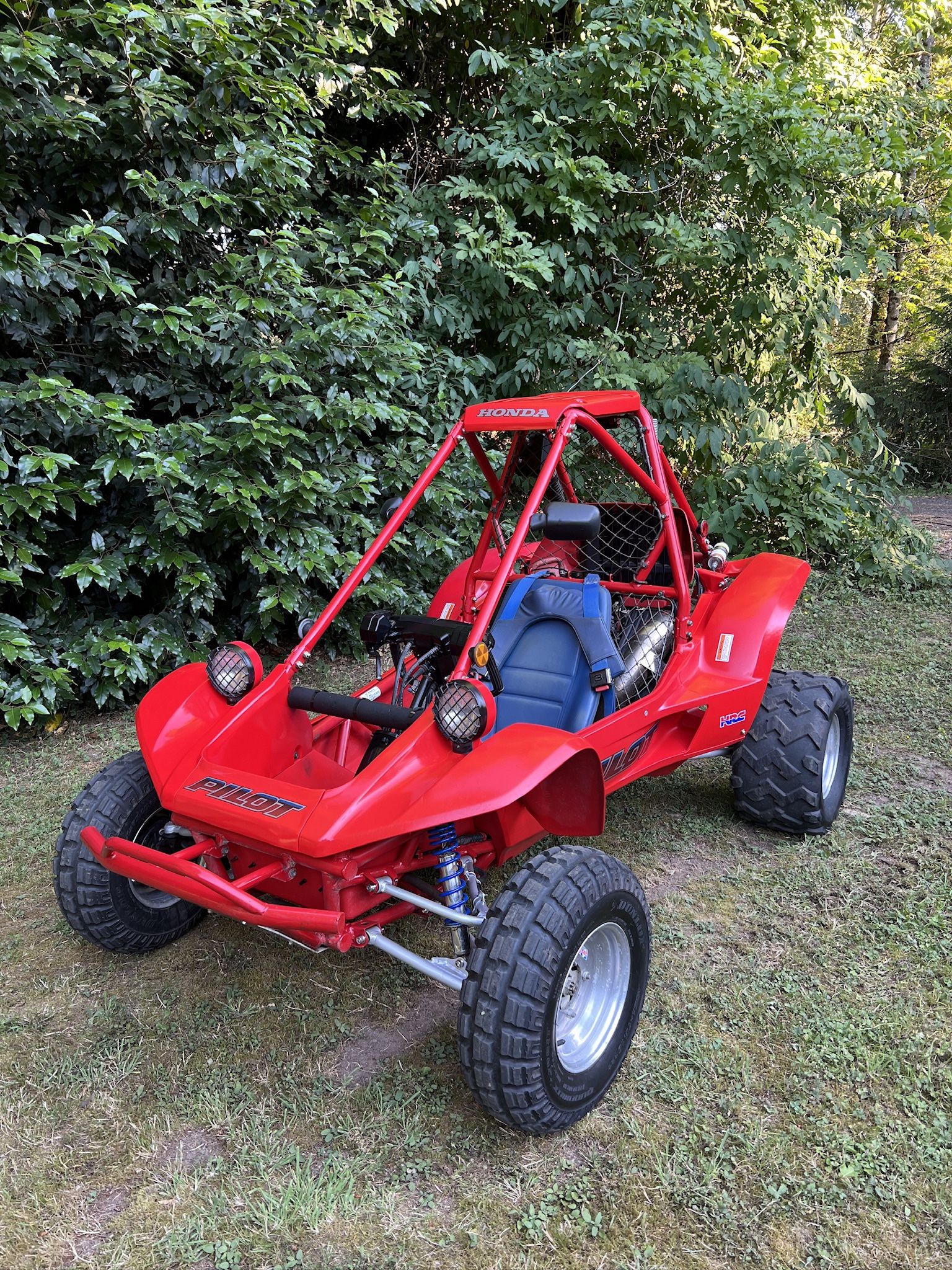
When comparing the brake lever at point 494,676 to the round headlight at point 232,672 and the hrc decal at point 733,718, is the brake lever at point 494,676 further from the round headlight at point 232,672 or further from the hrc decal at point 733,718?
the hrc decal at point 733,718

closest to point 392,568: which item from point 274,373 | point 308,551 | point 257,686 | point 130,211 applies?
point 308,551

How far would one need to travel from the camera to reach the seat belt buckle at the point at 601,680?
2.99 metres

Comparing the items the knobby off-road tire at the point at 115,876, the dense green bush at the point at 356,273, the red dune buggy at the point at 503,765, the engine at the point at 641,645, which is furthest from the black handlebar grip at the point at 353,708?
the dense green bush at the point at 356,273

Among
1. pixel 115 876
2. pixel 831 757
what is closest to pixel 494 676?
pixel 115 876

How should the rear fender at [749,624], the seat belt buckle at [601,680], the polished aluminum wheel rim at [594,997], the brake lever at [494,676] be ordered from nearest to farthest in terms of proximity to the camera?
the polished aluminum wheel rim at [594,997], the brake lever at [494,676], the seat belt buckle at [601,680], the rear fender at [749,624]

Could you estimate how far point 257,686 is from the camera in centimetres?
275

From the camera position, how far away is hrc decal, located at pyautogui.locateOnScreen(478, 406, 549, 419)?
2.83 meters

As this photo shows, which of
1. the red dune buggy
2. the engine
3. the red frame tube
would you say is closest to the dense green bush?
the red dune buggy

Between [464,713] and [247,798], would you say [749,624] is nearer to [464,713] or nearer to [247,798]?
[464,713]

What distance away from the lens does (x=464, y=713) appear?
7.32ft

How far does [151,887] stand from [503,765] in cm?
133

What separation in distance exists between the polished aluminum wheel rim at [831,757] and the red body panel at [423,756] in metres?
0.39

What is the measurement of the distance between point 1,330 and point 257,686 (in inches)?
110

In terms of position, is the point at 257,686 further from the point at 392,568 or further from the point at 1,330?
the point at 392,568
